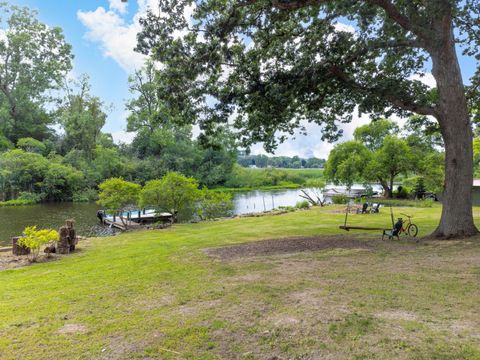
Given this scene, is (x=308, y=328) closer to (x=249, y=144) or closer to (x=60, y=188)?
(x=249, y=144)

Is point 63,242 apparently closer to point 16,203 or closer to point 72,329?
point 72,329

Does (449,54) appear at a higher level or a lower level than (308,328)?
higher

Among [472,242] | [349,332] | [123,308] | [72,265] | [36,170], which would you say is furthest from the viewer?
[36,170]

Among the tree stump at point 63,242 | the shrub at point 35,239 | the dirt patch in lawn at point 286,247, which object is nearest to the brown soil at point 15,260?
the shrub at point 35,239

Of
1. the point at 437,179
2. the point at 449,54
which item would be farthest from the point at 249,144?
the point at 437,179

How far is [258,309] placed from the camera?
15.5 ft

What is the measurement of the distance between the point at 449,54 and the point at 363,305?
29.1ft

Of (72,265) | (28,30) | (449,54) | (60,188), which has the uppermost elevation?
(28,30)

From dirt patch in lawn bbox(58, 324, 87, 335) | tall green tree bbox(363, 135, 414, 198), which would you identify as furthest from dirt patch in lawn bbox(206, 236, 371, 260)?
tall green tree bbox(363, 135, 414, 198)

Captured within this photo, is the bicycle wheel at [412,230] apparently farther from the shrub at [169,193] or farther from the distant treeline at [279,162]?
the distant treeline at [279,162]

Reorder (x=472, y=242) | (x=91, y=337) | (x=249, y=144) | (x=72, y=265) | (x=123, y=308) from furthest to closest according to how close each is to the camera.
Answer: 1. (x=249, y=144)
2. (x=72, y=265)
3. (x=472, y=242)
4. (x=123, y=308)
5. (x=91, y=337)

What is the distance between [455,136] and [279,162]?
13296 centimetres

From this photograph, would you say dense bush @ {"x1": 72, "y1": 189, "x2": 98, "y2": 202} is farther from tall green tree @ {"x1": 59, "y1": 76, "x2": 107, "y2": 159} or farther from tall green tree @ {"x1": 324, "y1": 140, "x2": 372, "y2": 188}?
tall green tree @ {"x1": 324, "y1": 140, "x2": 372, "y2": 188}

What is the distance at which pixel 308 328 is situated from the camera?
399 centimetres
